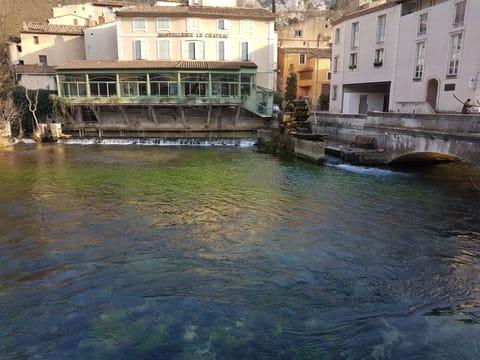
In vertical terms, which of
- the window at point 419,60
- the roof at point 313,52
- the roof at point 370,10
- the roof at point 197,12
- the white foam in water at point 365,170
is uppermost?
the roof at point 197,12

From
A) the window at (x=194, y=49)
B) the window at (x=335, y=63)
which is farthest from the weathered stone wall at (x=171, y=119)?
the window at (x=335, y=63)

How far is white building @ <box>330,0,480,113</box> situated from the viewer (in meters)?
22.0

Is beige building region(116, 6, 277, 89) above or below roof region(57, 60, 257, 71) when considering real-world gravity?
above

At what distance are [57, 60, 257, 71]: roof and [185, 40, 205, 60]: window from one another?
7.82ft

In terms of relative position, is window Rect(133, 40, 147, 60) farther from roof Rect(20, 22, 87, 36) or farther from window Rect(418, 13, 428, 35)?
window Rect(418, 13, 428, 35)

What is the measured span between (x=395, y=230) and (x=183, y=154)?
51.6ft

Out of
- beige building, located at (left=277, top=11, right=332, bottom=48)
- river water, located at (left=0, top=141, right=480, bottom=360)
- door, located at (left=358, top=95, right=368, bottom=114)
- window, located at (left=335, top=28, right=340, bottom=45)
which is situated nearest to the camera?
river water, located at (left=0, top=141, right=480, bottom=360)

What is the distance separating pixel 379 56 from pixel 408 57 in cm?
375

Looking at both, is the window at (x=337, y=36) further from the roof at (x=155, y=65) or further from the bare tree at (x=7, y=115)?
the bare tree at (x=7, y=115)

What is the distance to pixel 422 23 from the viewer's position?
83.5ft

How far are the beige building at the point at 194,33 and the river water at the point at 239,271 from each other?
80.7ft

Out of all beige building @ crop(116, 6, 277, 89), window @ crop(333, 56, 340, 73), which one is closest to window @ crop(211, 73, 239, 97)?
beige building @ crop(116, 6, 277, 89)

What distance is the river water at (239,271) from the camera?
18.2 feet

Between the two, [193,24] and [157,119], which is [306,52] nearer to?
[193,24]
